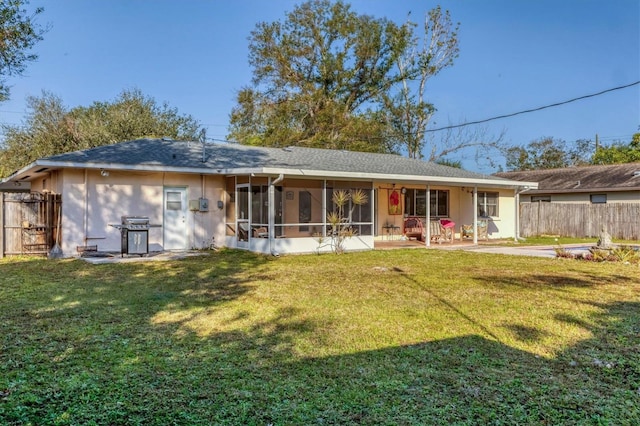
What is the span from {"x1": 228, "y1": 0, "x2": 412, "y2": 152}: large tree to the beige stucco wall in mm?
15478

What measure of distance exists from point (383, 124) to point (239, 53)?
10782 mm

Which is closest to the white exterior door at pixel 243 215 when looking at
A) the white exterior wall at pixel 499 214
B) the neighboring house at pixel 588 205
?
the white exterior wall at pixel 499 214

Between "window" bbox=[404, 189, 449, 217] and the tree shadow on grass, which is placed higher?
"window" bbox=[404, 189, 449, 217]

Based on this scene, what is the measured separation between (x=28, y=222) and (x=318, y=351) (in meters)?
10.9

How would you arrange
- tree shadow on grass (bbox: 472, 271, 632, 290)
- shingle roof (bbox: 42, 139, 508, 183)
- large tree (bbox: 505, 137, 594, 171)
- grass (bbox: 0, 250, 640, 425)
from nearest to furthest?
grass (bbox: 0, 250, 640, 425), tree shadow on grass (bbox: 472, 271, 632, 290), shingle roof (bbox: 42, 139, 508, 183), large tree (bbox: 505, 137, 594, 171)

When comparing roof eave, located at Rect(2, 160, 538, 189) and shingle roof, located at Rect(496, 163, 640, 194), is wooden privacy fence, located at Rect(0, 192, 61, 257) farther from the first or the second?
shingle roof, located at Rect(496, 163, 640, 194)

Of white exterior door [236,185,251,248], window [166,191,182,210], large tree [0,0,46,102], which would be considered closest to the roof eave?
white exterior door [236,185,251,248]

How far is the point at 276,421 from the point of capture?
287 centimetres

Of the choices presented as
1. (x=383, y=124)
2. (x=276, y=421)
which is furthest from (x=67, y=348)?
(x=383, y=124)

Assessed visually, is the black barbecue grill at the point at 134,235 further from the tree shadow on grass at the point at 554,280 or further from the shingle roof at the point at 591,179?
the shingle roof at the point at 591,179

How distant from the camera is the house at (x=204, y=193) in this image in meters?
11.8

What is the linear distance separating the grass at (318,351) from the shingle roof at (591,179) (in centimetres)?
1589

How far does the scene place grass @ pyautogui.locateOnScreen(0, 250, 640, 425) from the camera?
3045mm

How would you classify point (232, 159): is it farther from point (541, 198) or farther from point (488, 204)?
point (541, 198)
